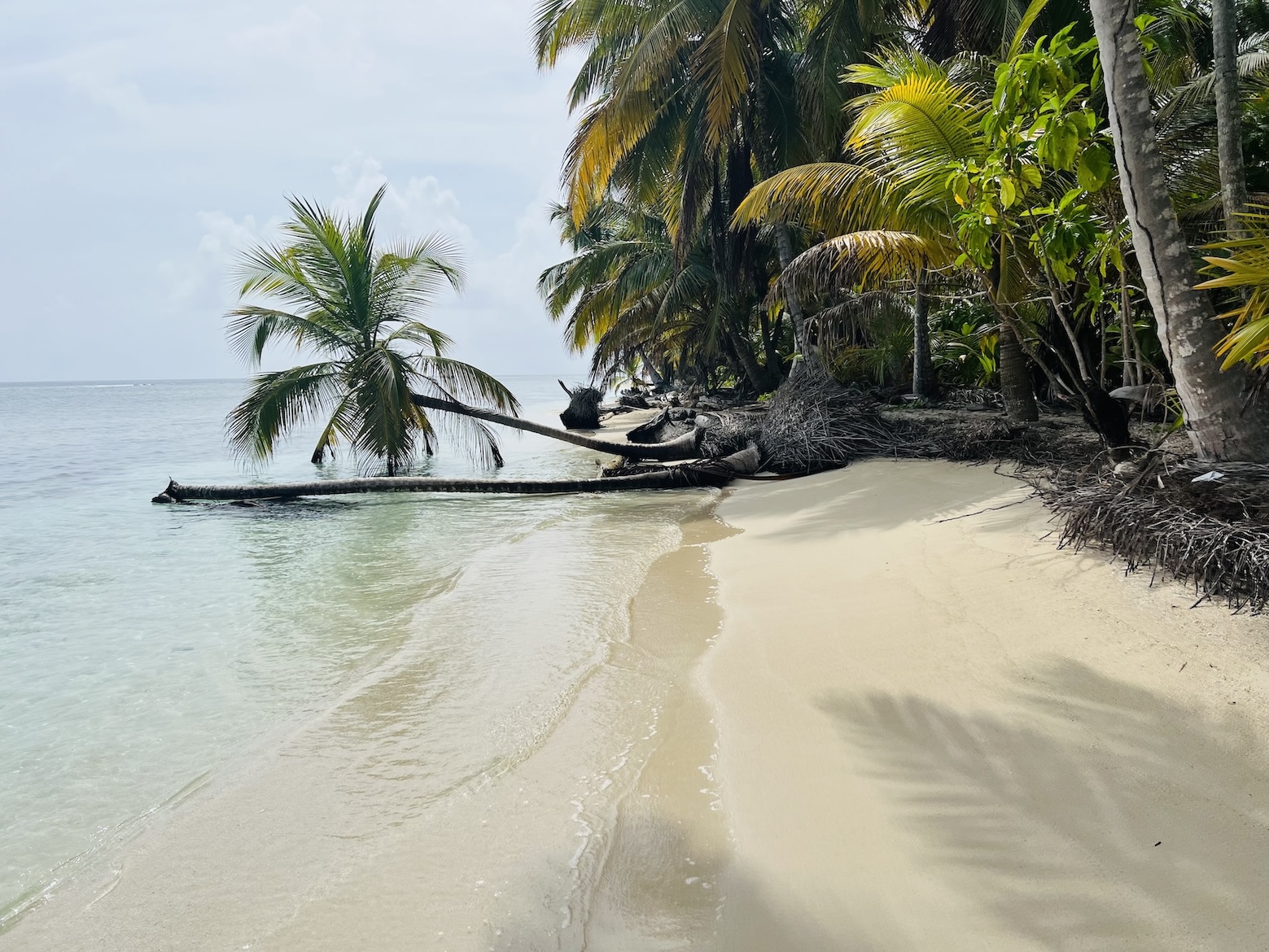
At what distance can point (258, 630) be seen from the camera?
505 centimetres

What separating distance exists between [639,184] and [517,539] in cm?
966

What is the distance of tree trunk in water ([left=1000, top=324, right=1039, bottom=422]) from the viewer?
8711 millimetres

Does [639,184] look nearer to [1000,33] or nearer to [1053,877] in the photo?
[1000,33]

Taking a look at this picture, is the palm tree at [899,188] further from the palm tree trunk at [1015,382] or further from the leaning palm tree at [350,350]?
the leaning palm tree at [350,350]

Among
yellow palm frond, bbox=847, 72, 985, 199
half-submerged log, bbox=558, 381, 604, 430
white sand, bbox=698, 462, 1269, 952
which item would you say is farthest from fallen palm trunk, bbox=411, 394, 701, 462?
half-submerged log, bbox=558, 381, 604, 430

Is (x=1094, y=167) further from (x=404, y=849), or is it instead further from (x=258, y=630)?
(x=258, y=630)

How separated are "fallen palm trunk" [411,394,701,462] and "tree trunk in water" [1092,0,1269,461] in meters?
7.68

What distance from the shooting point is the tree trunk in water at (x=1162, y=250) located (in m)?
3.90

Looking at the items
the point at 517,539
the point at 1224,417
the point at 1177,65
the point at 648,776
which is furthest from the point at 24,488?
the point at 1177,65

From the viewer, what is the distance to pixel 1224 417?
3869mm

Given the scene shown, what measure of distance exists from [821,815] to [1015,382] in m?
7.79

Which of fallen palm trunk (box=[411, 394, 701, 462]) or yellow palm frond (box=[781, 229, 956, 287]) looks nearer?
yellow palm frond (box=[781, 229, 956, 287])

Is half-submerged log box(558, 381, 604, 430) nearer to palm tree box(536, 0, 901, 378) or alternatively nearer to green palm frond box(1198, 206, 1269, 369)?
palm tree box(536, 0, 901, 378)

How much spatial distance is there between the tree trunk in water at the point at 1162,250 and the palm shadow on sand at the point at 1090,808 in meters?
1.93
